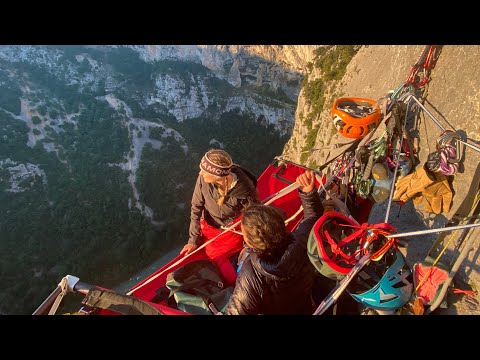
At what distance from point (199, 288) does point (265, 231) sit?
Result: 1.48 meters

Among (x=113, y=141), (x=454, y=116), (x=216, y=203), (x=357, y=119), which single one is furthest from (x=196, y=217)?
(x=113, y=141)

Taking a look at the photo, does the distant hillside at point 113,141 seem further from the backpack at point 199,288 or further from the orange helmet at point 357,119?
the orange helmet at point 357,119

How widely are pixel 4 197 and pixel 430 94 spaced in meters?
36.9

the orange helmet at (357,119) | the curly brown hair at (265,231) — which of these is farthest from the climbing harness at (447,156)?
the curly brown hair at (265,231)

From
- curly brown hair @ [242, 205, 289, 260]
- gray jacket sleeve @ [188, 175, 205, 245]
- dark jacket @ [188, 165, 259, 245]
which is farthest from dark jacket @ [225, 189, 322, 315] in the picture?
gray jacket sleeve @ [188, 175, 205, 245]

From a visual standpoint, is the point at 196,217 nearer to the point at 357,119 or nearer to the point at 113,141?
the point at 357,119

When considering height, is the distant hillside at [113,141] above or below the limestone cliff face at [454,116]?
below

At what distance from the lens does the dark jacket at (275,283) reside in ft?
6.76

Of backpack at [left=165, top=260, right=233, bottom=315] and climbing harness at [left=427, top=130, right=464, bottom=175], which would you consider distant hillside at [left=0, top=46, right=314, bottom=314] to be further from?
climbing harness at [left=427, top=130, right=464, bottom=175]

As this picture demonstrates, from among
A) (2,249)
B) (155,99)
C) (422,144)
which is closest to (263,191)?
(422,144)

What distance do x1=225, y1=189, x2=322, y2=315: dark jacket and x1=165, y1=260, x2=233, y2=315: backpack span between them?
2.55 ft

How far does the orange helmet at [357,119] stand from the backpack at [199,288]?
8.18 ft

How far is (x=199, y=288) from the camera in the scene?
10.4ft

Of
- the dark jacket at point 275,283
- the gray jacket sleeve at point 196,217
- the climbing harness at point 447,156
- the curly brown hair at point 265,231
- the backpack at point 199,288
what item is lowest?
the backpack at point 199,288
